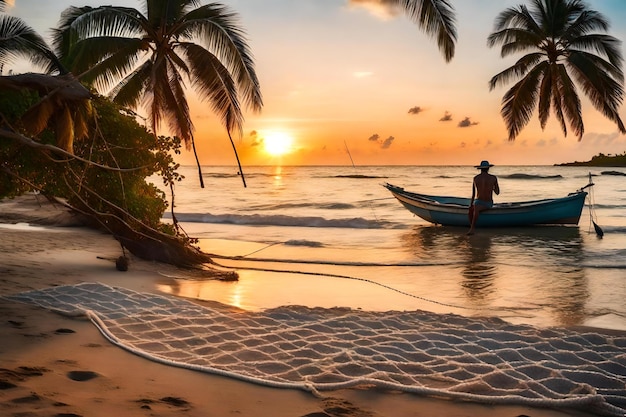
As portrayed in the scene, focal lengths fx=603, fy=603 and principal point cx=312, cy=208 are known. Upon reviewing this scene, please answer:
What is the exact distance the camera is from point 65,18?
15.9m

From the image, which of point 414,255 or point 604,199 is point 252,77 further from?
point 604,199

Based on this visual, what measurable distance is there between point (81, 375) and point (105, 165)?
412cm

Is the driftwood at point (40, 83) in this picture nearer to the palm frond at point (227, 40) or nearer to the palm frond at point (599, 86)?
the palm frond at point (227, 40)

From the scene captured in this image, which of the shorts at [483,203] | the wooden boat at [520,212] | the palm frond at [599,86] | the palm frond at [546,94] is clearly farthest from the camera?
the palm frond at [546,94]

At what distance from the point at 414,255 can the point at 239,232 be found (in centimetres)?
708

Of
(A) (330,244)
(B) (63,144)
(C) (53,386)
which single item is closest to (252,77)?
(A) (330,244)

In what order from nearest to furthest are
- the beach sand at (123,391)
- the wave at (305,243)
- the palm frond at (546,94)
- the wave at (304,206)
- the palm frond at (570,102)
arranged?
the beach sand at (123,391), the wave at (305,243), the palm frond at (570,102), the palm frond at (546,94), the wave at (304,206)

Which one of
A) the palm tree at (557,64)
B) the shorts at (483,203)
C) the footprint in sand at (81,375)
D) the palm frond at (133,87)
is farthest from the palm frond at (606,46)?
the footprint in sand at (81,375)

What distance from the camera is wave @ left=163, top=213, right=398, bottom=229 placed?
22.4 m

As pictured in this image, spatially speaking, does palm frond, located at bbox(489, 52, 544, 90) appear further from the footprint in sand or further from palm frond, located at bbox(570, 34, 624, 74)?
the footprint in sand

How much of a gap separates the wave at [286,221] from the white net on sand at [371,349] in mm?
15951

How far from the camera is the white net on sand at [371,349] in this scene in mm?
3904

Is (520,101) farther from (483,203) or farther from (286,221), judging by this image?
(286,221)

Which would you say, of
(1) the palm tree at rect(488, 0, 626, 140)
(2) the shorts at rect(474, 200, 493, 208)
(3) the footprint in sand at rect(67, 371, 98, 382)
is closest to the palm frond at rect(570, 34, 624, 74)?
(1) the palm tree at rect(488, 0, 626, 140)
